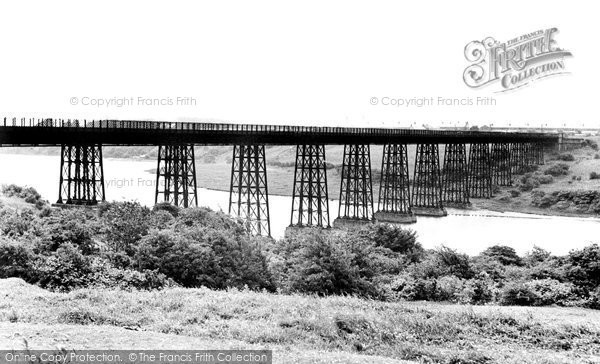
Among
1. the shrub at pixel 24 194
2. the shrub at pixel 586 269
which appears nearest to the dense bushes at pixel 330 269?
the shrub at pixel 586 269

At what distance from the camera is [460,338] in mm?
15852

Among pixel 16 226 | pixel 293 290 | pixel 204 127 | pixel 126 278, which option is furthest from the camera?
pixel 204 127

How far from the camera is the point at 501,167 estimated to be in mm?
95438

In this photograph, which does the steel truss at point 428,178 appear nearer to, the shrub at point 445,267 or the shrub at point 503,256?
the shrub at point 503,256

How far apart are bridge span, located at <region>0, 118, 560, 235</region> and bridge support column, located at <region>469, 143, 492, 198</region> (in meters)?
0.15

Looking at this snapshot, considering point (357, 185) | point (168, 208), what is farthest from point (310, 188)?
point (168, 208)

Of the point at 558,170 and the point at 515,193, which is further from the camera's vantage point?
the point at 558,170

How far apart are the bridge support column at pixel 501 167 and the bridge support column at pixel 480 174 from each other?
3417mm

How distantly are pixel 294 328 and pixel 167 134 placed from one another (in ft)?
80.7

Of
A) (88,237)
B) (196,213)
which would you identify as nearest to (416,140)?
(196,213)

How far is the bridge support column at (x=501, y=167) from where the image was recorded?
94.1m

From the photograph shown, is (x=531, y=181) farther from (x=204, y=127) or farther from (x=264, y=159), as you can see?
(x=204, y=127)

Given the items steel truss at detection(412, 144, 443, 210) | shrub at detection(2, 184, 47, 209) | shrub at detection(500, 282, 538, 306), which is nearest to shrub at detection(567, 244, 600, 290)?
shrub at detection(500, 282, 538, 306)

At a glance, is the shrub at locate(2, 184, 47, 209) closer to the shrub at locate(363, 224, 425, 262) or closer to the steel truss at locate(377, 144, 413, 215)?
the shrub at locate(363, 224, 425, 262)
